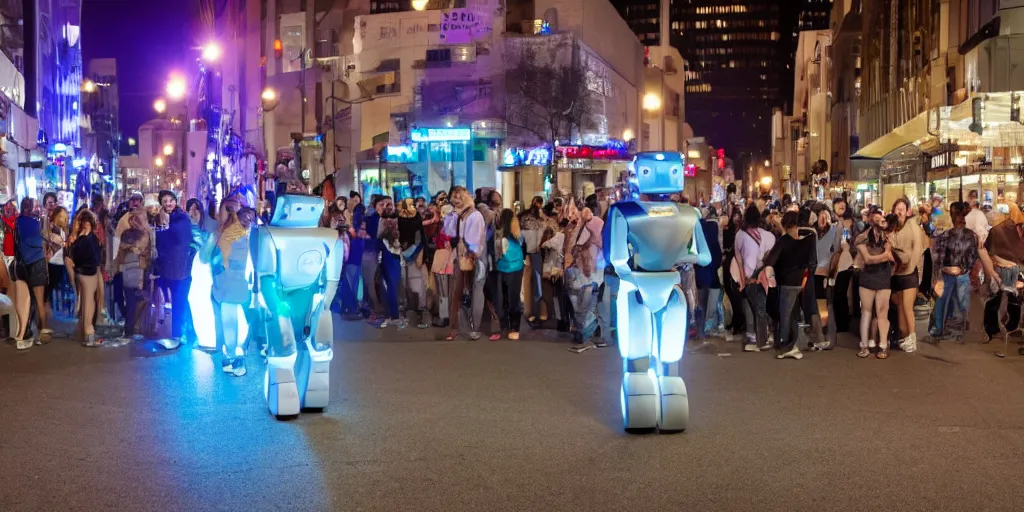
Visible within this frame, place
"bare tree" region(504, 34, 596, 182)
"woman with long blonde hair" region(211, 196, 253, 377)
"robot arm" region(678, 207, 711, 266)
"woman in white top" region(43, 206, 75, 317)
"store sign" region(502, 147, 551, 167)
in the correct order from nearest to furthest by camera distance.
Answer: "robot arm" region(678, 207, 711, 266) → "woman with long blonde hair" region(211, 196, 253, 377) → "woman in white top" region(43, 206, 75, 317) → "store sign" region(502, 147, 551, 167) → "bare tree" region(504, 34, 596, 182)

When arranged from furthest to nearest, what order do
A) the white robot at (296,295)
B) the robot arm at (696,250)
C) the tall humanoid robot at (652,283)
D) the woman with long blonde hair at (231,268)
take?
the woman with long blonde hair at (231,268) → the white robot at (296,295) → the robot arm at (696,250) → the tall humanoid robot at (652,283)

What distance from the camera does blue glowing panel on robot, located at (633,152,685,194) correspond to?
26.5 feet

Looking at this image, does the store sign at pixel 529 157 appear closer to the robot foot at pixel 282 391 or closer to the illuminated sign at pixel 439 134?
the illuminated sign at pixel 439 134

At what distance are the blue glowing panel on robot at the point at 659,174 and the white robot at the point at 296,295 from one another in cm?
249

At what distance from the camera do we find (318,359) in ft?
26.8

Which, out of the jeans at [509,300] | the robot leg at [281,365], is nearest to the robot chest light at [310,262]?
the robot leg at [281,365]

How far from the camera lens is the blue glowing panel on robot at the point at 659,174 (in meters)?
8.08

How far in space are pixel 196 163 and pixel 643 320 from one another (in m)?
52.3

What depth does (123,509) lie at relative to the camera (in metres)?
5.49

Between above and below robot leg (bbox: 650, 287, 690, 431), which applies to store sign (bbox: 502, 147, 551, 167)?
above

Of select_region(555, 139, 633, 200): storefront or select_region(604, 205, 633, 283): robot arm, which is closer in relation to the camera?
select_region(604, 205, 633, 283): robot arm

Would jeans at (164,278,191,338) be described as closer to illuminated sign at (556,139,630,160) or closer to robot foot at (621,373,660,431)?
robot foot at (621,373,660,431)

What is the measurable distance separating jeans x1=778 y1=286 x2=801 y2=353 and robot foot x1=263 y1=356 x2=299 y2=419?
5.70m

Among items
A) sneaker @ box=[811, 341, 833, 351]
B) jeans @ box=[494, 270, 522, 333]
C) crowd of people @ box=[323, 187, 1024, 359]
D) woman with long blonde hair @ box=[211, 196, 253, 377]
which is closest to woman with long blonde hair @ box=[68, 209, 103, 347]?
woman with long blonde hair @ box=[211, 196, 253, 377]
